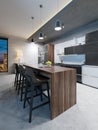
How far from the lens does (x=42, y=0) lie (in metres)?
2.88

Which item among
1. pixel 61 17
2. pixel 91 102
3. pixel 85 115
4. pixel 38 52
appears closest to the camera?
pixel 85 115

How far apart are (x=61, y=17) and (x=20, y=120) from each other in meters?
3.34

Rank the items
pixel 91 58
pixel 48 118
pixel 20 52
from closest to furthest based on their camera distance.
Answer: pixel 48 118 < pixel 91 58 < pixel 20 52

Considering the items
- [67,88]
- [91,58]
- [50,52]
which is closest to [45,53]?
[50,52]

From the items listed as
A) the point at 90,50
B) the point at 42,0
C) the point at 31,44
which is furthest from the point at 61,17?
the point at 31,44

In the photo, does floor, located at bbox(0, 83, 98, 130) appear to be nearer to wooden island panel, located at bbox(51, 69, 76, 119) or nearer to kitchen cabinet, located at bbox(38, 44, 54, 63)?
wooden island panel, located at bbox(51, 69, 76, 119)

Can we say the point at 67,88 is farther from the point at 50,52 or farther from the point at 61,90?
the point at 50,52

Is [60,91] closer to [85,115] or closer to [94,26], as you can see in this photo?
[85,115]

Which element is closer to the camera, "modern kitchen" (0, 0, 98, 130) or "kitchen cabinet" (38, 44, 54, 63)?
"modern kitchen" (0, 0, 98, 130)

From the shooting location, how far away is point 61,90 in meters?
2.13

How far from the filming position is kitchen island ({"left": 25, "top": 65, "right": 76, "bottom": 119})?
6.48 ft

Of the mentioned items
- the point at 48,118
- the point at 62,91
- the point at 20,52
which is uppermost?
the point at 20,52

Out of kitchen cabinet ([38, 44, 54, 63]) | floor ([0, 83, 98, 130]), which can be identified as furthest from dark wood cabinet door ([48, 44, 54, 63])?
floor ([0, 83, 98, 130])

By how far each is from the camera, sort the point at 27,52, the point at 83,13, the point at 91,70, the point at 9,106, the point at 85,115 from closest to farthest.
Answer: the point at 85,115 < the point at 9,106 < the point at 83,13 < the point at 91,70 < the point at 27,52
